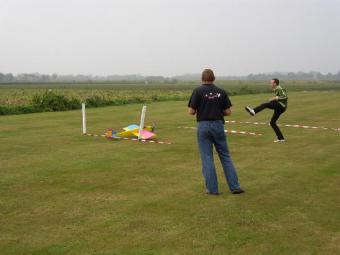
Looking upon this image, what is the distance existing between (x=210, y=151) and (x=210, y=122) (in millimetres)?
491

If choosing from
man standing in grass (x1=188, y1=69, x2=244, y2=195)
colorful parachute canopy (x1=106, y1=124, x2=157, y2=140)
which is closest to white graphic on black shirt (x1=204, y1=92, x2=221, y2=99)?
man standing in grass (x1=188, y1=69, x2=244, y2=195)

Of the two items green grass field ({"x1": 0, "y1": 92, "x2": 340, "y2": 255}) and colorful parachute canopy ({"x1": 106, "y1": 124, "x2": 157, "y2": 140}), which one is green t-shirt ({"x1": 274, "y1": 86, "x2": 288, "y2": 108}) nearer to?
green grass field ({"x1": 0, "y1": 92, "x2": 340, "y2": 255})

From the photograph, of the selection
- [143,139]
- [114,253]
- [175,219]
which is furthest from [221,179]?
[143,139]

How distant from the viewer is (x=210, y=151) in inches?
306

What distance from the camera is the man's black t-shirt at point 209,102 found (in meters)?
7.59

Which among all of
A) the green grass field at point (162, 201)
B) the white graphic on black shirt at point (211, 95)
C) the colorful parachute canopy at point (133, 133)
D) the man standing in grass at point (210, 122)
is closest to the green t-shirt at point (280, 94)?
the green grass field at point (162, 201)

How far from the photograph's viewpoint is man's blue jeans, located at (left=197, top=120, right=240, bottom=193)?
7.65 metres

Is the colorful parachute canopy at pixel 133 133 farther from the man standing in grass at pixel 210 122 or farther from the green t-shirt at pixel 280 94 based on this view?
the man standing in grass at pixel 210 122

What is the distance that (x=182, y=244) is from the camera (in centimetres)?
541

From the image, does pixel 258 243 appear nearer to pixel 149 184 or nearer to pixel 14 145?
pixel 149 184

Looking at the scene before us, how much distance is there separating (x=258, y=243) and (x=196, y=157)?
19.5 ft

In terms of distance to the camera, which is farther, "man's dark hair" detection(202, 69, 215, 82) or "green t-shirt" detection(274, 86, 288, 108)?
"green t-shirt" detection(274, 86, 288, 108)

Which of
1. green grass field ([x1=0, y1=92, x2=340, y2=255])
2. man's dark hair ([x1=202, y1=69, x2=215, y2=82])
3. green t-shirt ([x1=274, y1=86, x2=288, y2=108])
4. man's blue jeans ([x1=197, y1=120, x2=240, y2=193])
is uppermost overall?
man's dark hair ([x1=202, y1=69, x2=215, y2=82])

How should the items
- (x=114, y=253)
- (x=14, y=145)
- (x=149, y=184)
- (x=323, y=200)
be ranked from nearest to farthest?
(x=114, y=253), (x=323, y=200), (x=149, y=184), (x=14, y=145)
